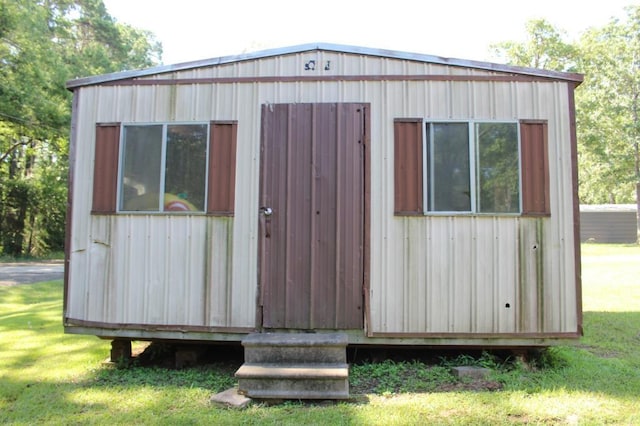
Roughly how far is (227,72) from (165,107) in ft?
2.53

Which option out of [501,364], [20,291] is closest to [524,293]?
[501,364]

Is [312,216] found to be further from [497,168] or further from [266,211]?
[497,168]

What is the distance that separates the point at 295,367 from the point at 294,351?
20 centimetres

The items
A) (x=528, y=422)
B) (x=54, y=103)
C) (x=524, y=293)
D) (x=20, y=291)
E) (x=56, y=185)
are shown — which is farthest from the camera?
(x=56, y=185)

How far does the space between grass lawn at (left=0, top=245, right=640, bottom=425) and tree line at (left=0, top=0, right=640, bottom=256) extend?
12.1 meters

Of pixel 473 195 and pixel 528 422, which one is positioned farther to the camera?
pixel 473 195

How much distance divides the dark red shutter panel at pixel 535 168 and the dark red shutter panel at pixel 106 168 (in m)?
4.28

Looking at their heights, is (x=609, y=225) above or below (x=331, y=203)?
above

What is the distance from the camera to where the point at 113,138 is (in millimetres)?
4965

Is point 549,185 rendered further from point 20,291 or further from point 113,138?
point 20,291

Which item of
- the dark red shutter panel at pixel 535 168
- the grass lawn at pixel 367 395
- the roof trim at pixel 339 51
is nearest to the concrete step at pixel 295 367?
the grass lawn at pixel 367 395

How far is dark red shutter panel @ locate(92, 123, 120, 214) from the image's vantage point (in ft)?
16.1

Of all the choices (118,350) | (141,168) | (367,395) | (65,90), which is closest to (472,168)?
(367,395)

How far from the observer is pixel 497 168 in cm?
469
